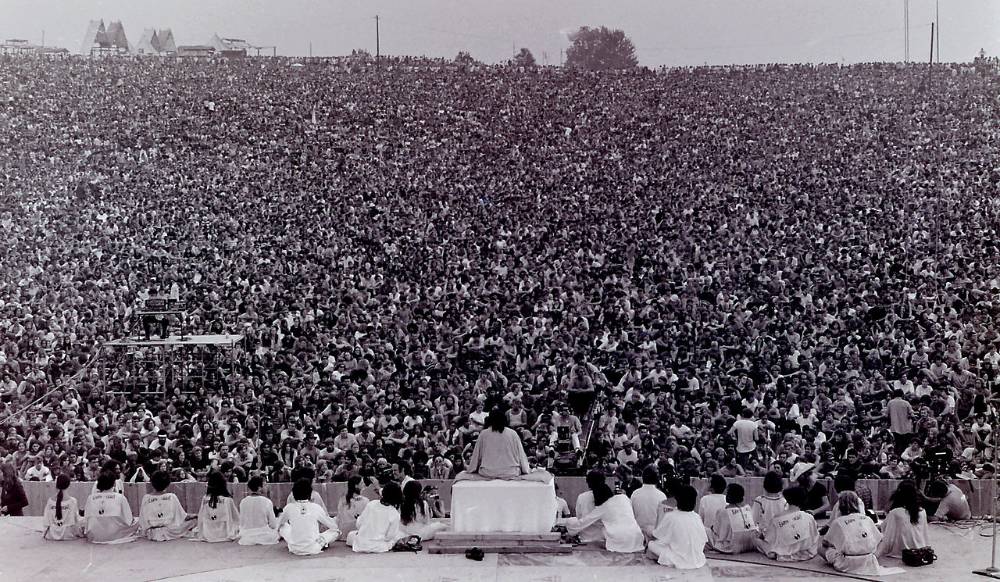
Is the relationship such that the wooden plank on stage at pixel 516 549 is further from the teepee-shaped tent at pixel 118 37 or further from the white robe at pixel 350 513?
the teepee-shaped tent at pixel 118 37

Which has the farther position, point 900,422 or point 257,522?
point 900,422

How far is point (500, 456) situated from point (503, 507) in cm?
45

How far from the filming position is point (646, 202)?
24609 millimetres

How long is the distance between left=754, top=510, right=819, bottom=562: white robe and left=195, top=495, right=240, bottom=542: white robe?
4913 mm

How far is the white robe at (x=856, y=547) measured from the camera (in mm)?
8617

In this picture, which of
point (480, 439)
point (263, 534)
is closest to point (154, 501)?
point (263, 534)

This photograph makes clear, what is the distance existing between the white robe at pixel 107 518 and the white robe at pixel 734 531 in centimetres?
549

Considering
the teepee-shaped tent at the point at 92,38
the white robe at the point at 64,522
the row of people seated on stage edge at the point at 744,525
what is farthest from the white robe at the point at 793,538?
the teepee-shaped tent at the point at 92,38

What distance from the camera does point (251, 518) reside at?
31.9ft

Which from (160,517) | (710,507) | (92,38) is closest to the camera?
(710,507)

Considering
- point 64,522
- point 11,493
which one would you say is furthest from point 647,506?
point 11,493

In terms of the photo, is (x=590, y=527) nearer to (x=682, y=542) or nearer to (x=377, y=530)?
(x=682, y=542)

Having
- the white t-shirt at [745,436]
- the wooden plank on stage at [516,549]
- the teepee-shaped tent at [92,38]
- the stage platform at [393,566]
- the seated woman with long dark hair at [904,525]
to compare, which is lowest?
the stage platform at [393,566]

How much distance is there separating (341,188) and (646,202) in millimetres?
7865
